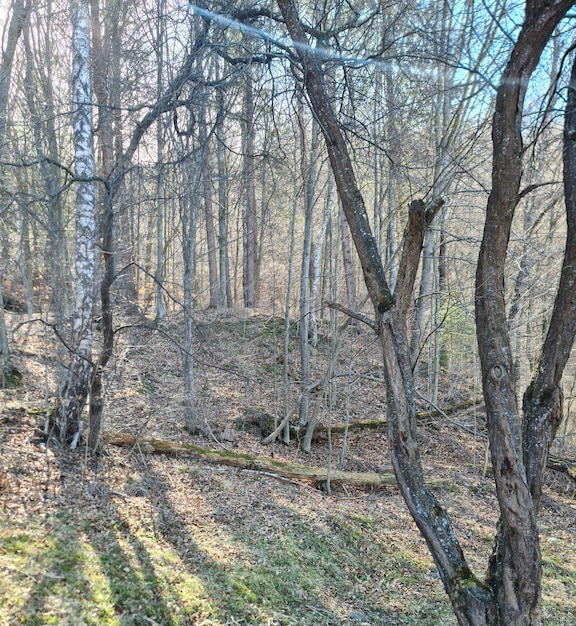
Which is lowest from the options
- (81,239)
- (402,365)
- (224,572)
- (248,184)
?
(224,572)

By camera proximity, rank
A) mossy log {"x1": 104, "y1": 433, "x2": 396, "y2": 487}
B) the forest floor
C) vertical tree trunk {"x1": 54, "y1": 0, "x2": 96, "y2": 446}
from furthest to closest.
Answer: mossy log {"x1": 104, "y1": 433, "x2": 396, "y2": 487} < vertical tree trunk {"x1": 54, "y1": 0, "x2": 96, "y2": 446} < the forest floor

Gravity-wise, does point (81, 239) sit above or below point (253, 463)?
above

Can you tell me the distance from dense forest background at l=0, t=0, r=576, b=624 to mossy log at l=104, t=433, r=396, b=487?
26cm

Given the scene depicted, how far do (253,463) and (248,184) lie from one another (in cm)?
500

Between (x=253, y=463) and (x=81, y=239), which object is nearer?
(x=81, y=239)

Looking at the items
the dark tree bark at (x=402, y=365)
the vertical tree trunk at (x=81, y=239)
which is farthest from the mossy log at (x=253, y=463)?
the dark tree bark at (x=402, y=365)

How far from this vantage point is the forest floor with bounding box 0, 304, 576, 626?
3287 mm

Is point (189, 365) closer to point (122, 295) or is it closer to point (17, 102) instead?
point (122, 295)

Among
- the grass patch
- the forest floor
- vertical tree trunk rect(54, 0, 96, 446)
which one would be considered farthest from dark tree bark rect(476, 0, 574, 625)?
vertical tree trunk rect(54, 0, 96, 446)

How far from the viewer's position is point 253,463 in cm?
667

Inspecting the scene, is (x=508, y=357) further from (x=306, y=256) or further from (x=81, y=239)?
(x=306, y=256)

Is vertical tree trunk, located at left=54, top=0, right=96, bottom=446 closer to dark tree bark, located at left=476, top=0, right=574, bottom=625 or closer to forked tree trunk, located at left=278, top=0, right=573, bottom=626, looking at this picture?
forked tree trunk, located at left=278, top=0, right=573, bottom=626

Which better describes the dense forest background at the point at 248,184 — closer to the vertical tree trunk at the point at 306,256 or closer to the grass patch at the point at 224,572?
the vertical tree trunk at the point at 306,256

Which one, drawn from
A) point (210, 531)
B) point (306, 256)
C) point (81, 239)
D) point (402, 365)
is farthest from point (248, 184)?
point (402, 365)
